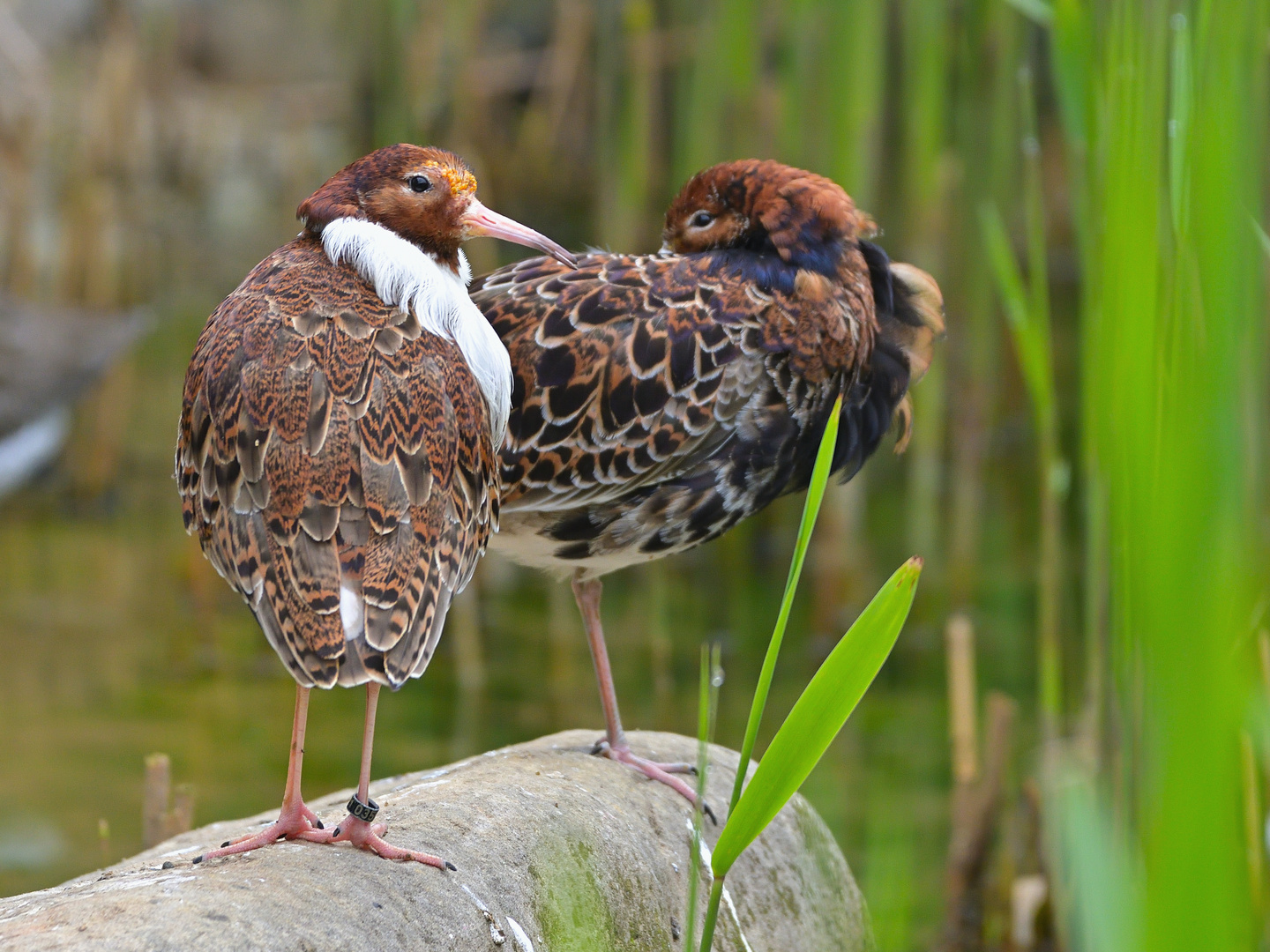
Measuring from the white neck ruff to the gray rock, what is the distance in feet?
2.69

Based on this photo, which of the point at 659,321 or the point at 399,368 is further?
the point at 659,321

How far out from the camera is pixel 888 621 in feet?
6.46

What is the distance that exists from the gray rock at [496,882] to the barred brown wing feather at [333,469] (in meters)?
0.43

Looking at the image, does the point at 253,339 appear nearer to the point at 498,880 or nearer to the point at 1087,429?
the point at 498,880

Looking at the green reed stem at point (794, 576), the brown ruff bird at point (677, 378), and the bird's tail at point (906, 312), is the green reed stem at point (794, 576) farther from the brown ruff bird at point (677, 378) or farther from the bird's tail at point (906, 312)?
the bird's tail at point (906, 312)

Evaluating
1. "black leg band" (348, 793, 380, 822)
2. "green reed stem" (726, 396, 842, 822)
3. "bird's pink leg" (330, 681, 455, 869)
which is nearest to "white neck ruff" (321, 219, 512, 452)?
"bird's pink leg" (330, 681, 455, 869)

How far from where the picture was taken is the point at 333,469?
8.93ft

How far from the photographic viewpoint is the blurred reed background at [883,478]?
133 cm

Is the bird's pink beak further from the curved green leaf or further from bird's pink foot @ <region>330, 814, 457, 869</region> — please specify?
the curved green leaf

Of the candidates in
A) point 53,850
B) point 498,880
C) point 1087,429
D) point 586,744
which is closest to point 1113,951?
point 498,880

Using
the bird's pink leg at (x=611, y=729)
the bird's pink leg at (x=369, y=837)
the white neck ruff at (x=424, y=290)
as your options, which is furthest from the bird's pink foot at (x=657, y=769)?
the white neck ruff at (x=424, y=290)

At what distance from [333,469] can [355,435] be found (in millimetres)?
80

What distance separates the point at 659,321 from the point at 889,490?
251 inches

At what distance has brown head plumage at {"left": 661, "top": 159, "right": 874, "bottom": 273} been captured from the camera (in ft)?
12.6
